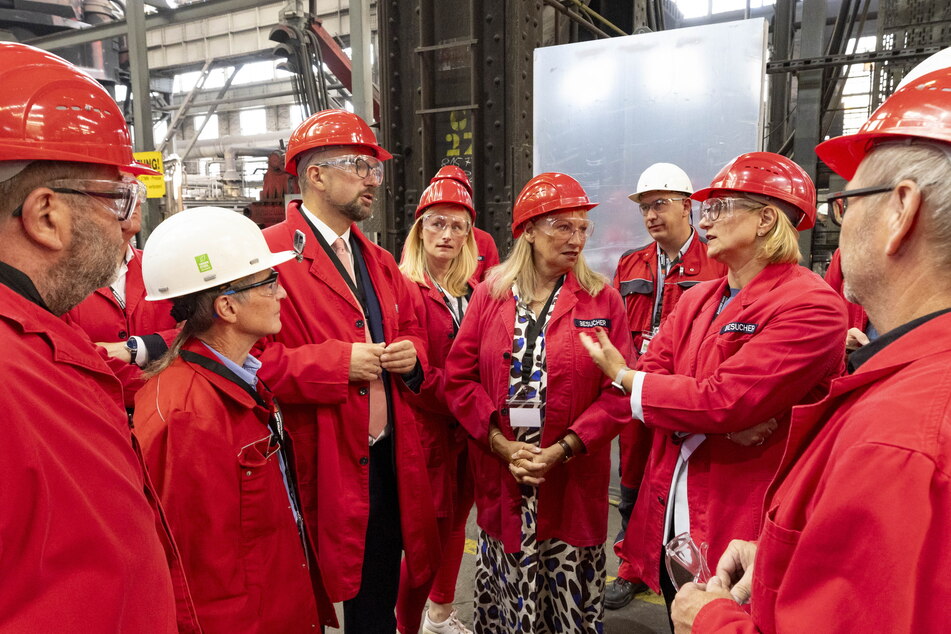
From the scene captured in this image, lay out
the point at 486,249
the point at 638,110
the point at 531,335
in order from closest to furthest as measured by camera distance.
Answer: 1. the point at 531,335
2. the point at 486,249
3. the point at 638,110

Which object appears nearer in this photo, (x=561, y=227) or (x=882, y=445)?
(x=882, y=445)

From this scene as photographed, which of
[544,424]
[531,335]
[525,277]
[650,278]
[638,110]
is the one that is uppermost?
[638,110]

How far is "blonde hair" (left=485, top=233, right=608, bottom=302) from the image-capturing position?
2701 mm

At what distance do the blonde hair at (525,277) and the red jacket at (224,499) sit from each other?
4.08ft

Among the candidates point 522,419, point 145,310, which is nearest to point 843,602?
point 522,419

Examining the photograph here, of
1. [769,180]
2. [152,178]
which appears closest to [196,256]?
[769,180]

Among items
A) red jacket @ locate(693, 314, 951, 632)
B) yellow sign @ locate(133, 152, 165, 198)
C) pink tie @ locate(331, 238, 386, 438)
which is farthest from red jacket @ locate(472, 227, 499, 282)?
yellow sign @ locate(133, 152, 165, 198)

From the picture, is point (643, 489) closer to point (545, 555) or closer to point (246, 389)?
point (545, 555)

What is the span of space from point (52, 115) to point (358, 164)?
1530 mm

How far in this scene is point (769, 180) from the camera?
2182 millimetres

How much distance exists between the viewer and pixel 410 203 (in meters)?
5.01

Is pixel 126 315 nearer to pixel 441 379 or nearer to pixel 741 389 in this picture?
pixel 441 379

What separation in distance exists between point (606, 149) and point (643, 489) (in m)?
3.16

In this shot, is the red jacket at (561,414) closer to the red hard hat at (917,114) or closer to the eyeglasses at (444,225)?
the eyeglasses at (444,225)
